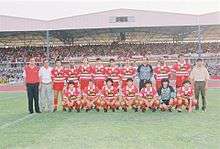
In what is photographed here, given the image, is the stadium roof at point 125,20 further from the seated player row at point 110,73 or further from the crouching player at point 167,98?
the crouching player at point 167,98

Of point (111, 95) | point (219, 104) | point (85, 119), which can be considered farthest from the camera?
point (219, 104)

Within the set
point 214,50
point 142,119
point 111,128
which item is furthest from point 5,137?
point 214,50

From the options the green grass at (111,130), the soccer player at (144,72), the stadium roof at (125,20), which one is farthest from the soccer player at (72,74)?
the stadium roof at (125,20)

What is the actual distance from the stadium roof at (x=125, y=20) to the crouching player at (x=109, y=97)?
16.0m

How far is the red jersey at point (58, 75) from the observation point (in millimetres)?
15023

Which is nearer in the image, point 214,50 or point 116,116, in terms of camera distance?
point 116,116

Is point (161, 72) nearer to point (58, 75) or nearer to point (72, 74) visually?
point (72, 74)

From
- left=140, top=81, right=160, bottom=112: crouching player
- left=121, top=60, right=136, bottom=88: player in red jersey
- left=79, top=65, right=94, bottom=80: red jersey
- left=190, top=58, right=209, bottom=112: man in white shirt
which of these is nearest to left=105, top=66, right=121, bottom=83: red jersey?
left=121, top=60, right=136, bottom=88: player in red jersey

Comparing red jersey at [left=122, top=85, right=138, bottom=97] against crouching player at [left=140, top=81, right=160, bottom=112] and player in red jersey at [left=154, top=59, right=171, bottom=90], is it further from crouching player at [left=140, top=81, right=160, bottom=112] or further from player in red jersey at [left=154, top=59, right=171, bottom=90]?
player in red jersey at [left=154, top=59, right=171, bottom=90]

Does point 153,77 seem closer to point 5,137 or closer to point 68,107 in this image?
point 68,107

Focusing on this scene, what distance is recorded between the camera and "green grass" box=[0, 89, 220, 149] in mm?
8875

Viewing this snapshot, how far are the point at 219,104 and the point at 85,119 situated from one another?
4907 mm

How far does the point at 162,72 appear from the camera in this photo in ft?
51.0

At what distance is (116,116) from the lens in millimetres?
12961
